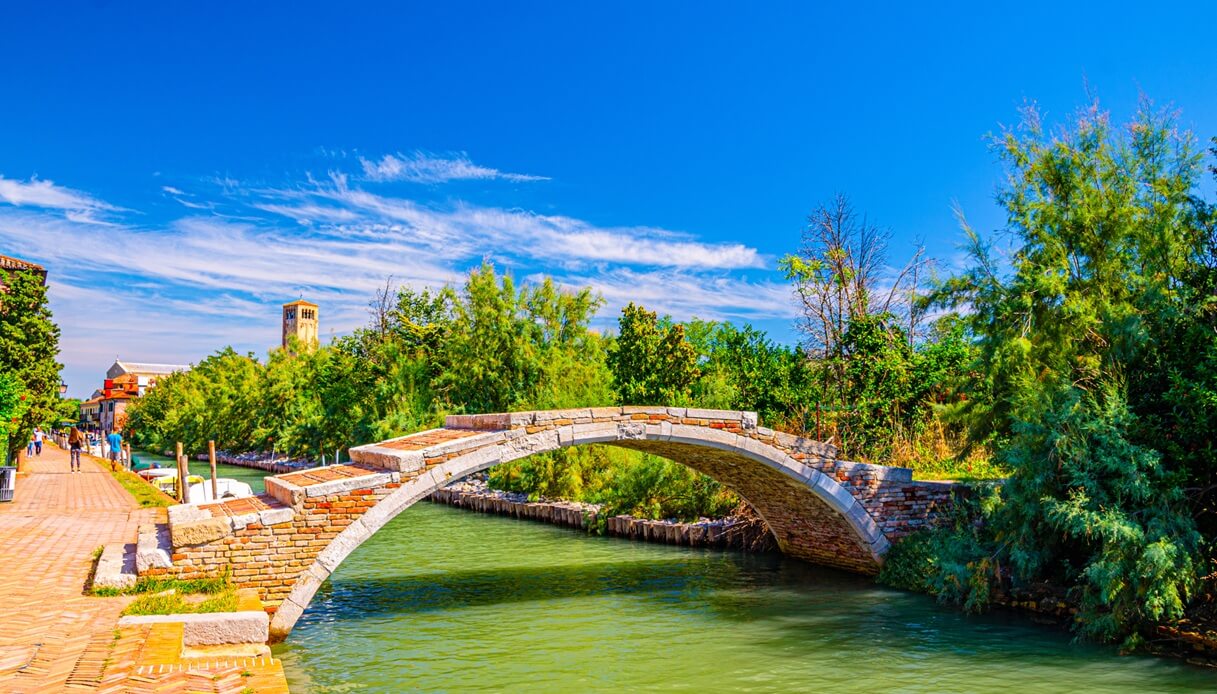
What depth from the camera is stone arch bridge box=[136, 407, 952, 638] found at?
9.97 meters

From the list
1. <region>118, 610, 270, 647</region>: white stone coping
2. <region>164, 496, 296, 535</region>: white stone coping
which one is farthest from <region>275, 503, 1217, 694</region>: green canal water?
<region>164, 496, 296, 535</region>: white stone coping

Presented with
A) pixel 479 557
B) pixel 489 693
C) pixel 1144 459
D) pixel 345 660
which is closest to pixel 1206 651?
pixel 1144 459

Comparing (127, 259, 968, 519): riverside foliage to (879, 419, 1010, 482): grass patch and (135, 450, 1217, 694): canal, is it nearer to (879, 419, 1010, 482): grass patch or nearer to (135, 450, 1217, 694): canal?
(879, 419, 1010, 482): grass patch

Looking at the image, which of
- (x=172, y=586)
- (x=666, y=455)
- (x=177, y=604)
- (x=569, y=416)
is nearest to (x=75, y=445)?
(x=666, y=455)

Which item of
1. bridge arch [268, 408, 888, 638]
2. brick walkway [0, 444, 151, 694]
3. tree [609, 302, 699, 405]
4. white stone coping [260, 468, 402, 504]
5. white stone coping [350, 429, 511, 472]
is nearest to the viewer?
brick walkway [0, 444, 151, 694]

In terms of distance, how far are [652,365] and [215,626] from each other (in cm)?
1781

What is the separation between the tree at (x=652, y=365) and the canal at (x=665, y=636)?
820 cm

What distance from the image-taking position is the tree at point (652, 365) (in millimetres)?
24328

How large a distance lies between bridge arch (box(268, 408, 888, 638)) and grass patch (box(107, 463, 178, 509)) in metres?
8.68

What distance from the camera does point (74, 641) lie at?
7.05m

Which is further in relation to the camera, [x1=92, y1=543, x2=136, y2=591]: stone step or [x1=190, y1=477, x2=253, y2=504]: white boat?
[x1=190, y1=477, x2=253, y2=504]: white boat

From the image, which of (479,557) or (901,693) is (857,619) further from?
(479,557)

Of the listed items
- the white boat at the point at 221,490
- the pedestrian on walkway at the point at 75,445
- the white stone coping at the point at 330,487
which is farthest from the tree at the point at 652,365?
the pedestrian on walkway at the point at 75,445

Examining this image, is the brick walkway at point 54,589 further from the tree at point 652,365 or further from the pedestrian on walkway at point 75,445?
the tree at point 652,365
